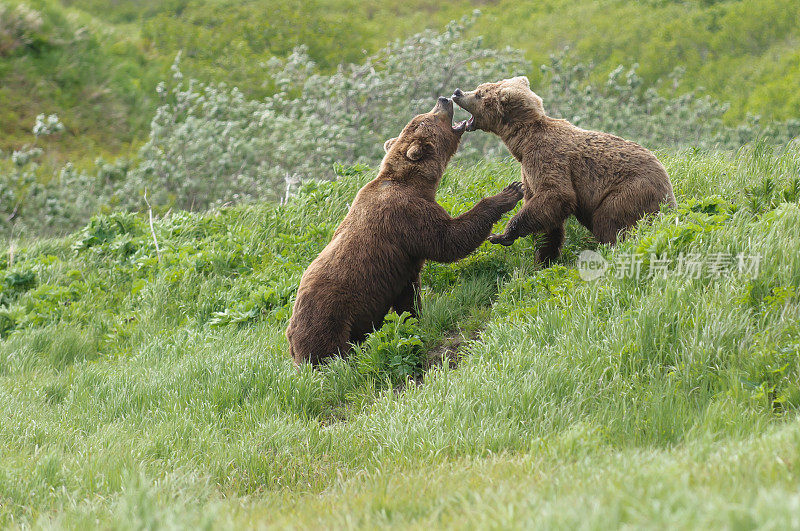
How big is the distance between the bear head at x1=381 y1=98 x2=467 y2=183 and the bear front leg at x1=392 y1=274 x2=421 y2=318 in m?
0.85

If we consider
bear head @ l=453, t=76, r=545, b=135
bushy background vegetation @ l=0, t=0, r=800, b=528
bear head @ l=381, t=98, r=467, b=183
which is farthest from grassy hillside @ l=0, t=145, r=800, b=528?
bear head @ l=453, t=76, r=545, b=135

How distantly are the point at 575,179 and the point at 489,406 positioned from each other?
2159mm

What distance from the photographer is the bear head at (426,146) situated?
5.88 meters

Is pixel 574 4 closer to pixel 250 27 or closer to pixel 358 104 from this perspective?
pixel 250 27

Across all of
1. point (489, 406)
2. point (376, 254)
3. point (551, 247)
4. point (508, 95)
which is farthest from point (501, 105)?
point (489, 406)

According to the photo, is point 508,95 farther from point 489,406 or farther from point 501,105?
point 489,406

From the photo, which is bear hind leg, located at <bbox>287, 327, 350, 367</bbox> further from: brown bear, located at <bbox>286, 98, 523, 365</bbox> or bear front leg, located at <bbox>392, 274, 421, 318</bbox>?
bear front leg, located at <bbox>392, 274, 421, 318</bbox>

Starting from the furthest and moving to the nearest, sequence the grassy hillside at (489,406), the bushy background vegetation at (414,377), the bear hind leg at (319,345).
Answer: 1. the bear hind leg at (319,345)
2. the bushy background vegetation at (414,377)
3. the grassy hillside at (489,406)

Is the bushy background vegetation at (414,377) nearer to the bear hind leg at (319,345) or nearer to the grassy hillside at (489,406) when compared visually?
the grassy hillside at (489,406)

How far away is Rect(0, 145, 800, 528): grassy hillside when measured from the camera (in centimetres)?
285

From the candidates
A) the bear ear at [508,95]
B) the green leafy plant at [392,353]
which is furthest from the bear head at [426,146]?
the green leafy plant at [392,353]

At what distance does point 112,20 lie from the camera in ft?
86.9

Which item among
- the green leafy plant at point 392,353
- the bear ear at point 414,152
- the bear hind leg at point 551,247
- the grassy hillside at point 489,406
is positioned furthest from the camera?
the bear hind leg at point 551,247

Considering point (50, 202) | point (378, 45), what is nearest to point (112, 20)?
point (378, 45)
